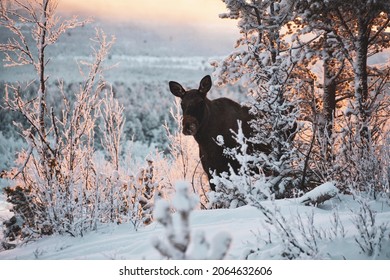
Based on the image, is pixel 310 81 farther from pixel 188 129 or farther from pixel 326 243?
pixel 326 243

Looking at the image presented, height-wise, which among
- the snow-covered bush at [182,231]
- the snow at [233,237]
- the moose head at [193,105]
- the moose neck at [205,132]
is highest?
the moose head at [193,105]

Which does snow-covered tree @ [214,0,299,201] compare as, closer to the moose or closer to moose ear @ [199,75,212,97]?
the moose

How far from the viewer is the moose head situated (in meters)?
5.91

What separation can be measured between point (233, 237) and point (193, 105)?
2.94m

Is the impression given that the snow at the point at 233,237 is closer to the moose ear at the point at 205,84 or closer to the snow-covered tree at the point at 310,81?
the snow-covered tree at the point at 310,81

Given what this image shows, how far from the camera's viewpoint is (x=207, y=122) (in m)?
6.33

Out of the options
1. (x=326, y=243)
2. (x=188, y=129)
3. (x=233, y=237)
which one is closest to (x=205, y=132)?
(x=188, y=129)

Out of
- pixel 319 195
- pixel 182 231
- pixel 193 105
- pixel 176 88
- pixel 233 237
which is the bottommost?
pixel 233 237

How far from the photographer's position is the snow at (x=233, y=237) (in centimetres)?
322

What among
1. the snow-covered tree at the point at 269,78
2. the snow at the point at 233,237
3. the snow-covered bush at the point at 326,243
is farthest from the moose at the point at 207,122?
the snow-covered bush at the point at 326,243

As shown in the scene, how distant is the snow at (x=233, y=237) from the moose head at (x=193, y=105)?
1.74m

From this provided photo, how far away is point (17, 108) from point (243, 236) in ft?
12.9
